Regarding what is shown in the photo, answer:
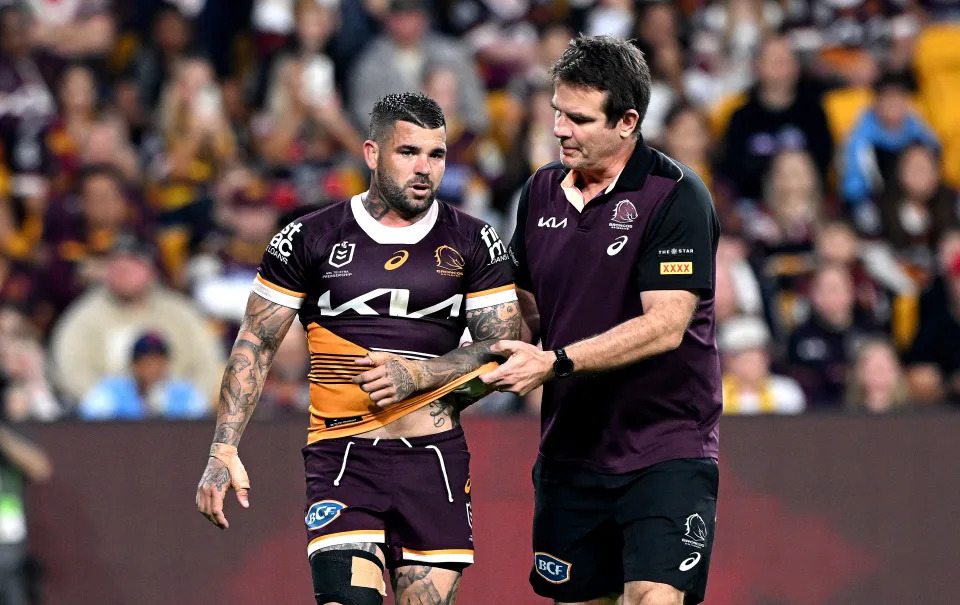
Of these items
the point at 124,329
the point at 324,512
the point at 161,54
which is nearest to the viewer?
the point at 324,512

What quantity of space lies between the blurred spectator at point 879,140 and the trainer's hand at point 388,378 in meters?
6.98

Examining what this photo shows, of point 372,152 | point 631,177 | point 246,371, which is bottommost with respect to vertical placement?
point 246,371

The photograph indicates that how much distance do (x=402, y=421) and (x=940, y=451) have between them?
12.3ft

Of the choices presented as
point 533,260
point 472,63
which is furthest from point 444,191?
point 533,260

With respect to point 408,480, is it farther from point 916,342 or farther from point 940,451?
point 916,342

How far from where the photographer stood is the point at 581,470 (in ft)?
20.4

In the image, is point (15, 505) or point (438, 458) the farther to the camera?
point (15, 505)

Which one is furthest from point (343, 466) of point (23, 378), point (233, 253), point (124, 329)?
point (233, 253)

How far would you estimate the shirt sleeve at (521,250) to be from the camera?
256 inches

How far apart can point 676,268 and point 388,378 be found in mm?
1214

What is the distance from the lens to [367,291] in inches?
239

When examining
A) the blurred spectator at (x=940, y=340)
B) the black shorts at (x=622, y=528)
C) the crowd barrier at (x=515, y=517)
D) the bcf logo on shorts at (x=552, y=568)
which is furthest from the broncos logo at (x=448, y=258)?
the blurred spectator at (x=940, y=340)

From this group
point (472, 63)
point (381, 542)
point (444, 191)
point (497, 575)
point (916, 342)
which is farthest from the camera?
point (472, 63)

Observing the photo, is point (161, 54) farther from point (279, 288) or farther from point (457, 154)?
point (279, 288)
